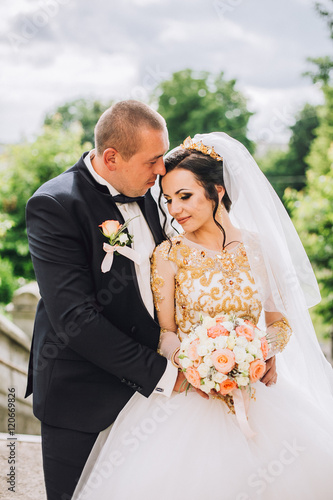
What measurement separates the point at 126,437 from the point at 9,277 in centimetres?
596

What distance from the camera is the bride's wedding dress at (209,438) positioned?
232cm

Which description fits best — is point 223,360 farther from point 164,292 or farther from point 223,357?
point 164,292

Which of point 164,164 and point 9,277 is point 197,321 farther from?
point 9,277

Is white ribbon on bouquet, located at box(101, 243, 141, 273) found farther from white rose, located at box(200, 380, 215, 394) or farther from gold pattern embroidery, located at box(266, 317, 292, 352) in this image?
gold pattern embroidery, located at box(266, 317, 292, 352)

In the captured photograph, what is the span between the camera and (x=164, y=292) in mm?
2779

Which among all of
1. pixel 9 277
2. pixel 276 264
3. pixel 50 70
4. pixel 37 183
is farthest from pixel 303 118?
pixel 276 264

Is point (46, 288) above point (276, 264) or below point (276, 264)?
below

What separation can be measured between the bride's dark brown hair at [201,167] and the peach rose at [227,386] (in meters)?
1.06

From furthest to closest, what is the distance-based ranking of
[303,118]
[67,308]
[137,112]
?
[303,118] < [137,112] < [67,308]

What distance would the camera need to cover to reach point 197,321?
2.79 m

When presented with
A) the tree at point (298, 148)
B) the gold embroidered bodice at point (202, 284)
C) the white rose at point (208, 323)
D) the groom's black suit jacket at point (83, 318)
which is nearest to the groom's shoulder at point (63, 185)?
the groom's black suit jacket at point (83, 318)

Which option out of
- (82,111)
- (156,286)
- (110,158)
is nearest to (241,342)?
(156,286)

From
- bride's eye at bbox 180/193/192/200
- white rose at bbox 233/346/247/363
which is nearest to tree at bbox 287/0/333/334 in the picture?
bride's eye at bbox 180/193/192/200

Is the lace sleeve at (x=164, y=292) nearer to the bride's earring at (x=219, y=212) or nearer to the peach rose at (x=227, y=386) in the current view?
the bride's earring at (x=219, y=212)
